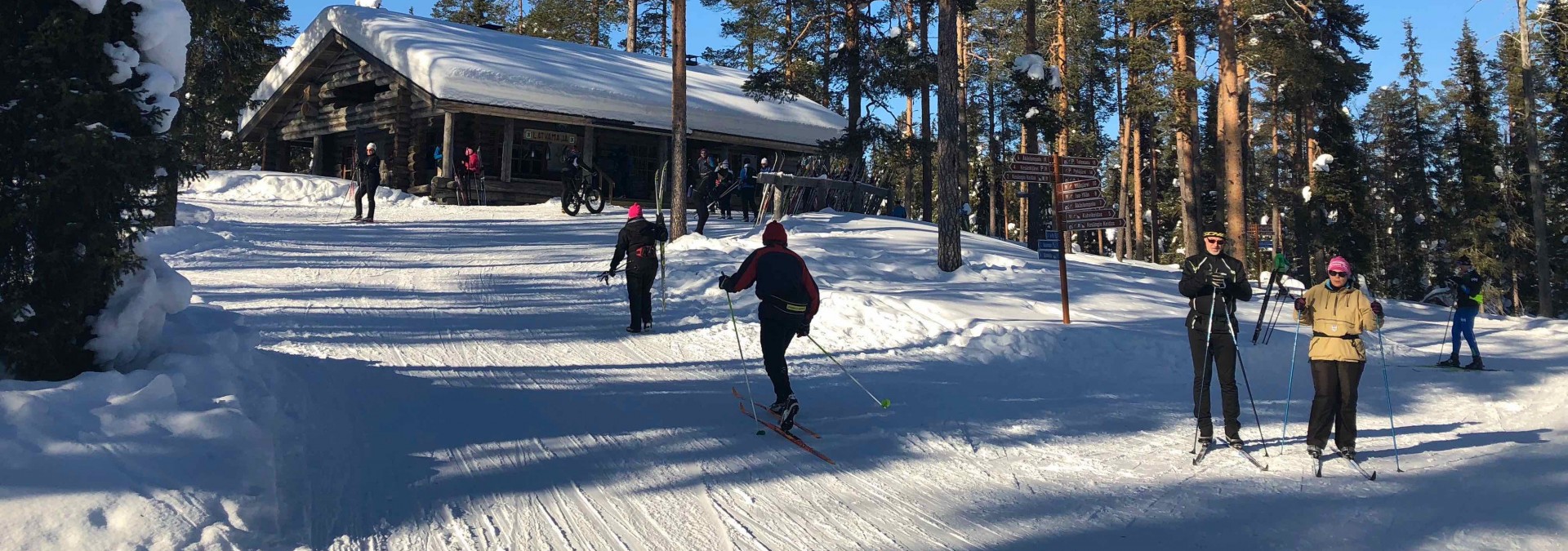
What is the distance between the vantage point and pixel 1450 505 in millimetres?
5848

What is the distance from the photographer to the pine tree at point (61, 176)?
4.81m

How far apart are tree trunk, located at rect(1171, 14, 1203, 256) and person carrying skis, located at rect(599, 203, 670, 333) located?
53.9 ft

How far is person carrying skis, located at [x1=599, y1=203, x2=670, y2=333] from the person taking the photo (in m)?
10.7

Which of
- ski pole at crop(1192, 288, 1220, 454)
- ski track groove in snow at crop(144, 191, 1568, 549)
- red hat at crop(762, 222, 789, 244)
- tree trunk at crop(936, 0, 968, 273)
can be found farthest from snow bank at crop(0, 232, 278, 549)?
tree trunk at crop(936, 0, 968, 273)

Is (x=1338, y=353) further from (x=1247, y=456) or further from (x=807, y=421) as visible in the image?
(x=807, y=421)

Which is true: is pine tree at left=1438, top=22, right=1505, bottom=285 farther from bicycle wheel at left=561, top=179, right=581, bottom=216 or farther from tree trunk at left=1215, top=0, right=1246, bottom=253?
bicycle wheel at left=561, top=179, right=581, bottom=216

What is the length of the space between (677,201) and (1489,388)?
1137 cm

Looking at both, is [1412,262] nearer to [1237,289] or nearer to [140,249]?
[1237,289]

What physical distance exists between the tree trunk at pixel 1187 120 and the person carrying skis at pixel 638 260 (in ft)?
53.9

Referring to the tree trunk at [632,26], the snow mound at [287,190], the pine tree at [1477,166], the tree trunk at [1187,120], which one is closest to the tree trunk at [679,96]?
the snow mound at [287,190]

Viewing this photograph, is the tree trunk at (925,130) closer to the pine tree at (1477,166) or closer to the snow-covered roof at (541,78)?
the snow-covered roof at (541,78)

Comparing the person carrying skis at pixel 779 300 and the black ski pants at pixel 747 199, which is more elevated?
the black ski pants at pixel 747 199

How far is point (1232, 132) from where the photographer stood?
1898 cm

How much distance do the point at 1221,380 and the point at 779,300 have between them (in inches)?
130
